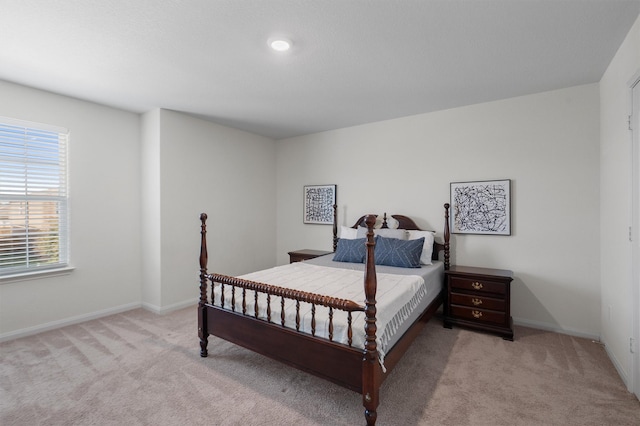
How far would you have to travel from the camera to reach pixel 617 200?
8.57 ft

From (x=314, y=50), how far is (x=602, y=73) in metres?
2.76

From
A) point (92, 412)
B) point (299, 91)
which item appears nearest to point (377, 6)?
point (299, 91)

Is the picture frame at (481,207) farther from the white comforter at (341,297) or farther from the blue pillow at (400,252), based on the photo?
the white comforter at (341,297)

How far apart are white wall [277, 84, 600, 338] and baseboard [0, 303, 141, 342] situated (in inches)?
137

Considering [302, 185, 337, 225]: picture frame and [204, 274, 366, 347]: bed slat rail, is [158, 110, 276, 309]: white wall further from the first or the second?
[204, 274, 366, 347]: bed slat rail

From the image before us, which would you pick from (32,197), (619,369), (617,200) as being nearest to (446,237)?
(617,200)

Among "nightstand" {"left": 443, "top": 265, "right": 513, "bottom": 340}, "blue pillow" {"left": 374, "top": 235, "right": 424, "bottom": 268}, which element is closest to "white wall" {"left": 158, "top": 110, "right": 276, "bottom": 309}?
"blue pillow" {"left": 374, "top": 235, "right": 424, "bottom": 268}

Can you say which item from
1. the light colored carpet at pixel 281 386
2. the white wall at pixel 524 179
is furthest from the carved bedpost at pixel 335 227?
the light colored carpet at pixel 281 386

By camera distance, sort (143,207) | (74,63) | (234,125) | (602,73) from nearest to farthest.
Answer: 1. (74,63)
2. (602,73)
3. (143,207)
4. (234,125)

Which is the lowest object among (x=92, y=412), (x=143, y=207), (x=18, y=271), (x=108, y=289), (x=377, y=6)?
(x=92, y=412)

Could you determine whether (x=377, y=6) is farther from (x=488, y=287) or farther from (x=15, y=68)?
(x=15, y=68)

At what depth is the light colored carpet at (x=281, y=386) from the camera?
1.99 metres

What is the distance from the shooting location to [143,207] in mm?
4156

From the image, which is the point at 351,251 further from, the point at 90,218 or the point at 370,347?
the point at 90,218
